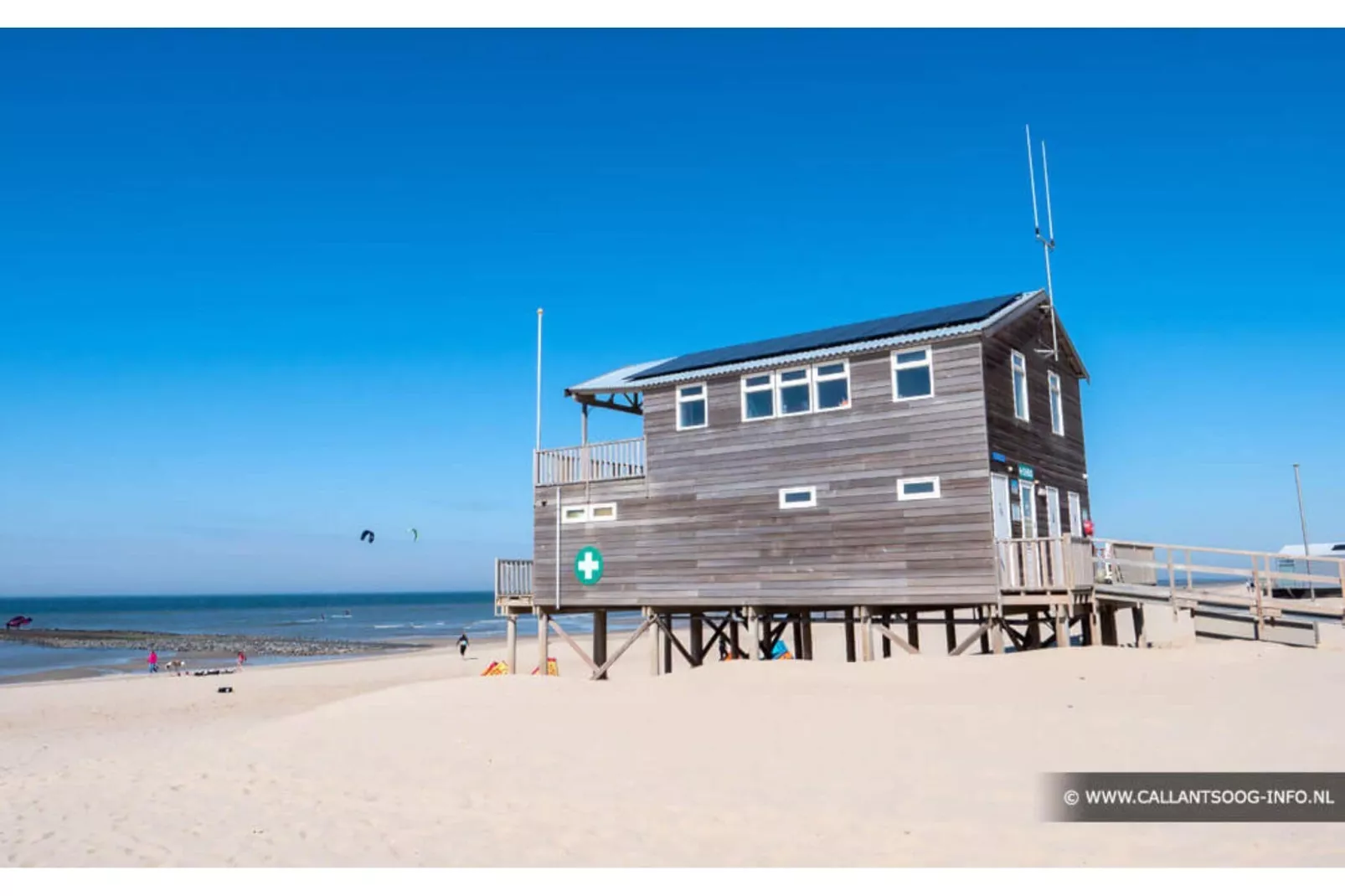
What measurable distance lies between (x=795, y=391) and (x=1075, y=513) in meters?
7.27

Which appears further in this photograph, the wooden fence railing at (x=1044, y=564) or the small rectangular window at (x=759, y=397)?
the small rectangular window at (x=759, y=397)

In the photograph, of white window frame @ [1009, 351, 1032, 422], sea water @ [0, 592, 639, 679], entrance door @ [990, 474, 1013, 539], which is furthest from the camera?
sea water @ [0, 592, 639, 679]

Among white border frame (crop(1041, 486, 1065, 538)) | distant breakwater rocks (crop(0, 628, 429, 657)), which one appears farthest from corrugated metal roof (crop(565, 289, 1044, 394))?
distant breakwater rocks (crop(0, 628, 429, 657))

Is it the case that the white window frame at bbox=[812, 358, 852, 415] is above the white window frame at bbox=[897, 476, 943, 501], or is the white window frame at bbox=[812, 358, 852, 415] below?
above

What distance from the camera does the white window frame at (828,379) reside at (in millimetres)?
19391

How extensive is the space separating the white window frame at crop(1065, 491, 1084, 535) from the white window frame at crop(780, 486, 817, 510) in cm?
627

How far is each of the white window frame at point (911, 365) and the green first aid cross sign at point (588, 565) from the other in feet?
25.5

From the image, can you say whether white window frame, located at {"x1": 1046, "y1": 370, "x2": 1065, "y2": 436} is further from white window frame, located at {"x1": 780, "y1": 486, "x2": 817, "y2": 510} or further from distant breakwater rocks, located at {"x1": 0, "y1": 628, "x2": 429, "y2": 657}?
distant breakwater rocks, located at {"x1": 0, "y1": 628, "x2": 429, "y2": 657}

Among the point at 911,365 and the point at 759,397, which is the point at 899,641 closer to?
the point at 911,365

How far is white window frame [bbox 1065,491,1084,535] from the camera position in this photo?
70.6 ft

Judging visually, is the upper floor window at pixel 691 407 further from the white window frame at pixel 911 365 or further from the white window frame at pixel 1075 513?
the white window frame at pixel 1075 513

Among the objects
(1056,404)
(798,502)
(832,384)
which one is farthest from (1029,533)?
(832,384)

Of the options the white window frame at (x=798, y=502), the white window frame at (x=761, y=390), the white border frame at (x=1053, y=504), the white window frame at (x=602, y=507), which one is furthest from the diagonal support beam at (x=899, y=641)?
the white window frame at (x=602, y=507)

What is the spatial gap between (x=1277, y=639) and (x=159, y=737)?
63.2ft
